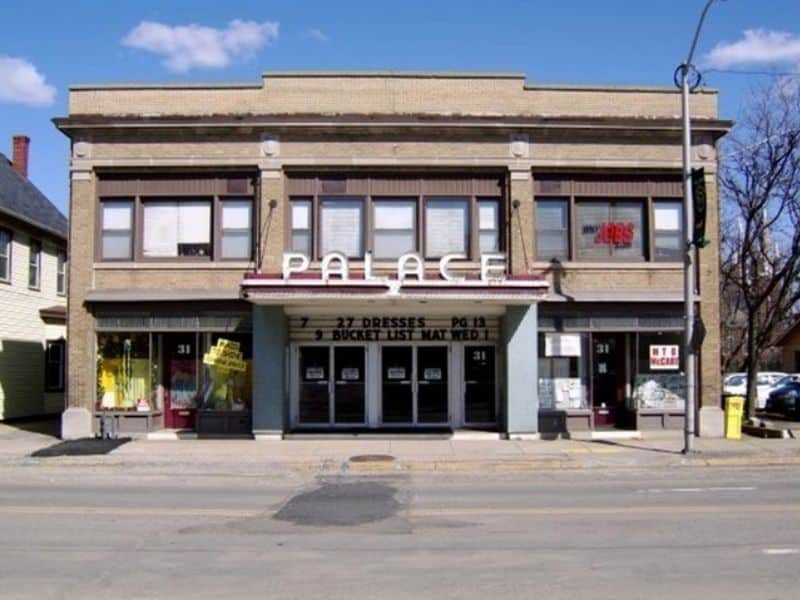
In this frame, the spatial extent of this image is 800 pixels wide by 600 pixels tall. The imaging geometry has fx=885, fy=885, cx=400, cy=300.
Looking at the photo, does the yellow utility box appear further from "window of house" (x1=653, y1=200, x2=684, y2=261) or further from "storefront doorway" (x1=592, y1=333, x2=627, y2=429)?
"window of house" (x1=653, y1=200, x2=684, y2=261)

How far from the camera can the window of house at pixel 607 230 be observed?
2209cm

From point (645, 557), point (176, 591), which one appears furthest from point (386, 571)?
point (645, 557)

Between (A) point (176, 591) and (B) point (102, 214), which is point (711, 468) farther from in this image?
(B) point (102, 214)

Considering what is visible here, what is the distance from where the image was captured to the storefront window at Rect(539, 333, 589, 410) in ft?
72.2

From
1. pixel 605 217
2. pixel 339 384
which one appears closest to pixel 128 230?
pixel 339 384

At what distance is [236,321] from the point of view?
70.7ft

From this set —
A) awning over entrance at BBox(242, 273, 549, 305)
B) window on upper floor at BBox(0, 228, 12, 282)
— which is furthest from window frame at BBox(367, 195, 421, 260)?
window on upper floor at BBox(0, 228, 12, 282)

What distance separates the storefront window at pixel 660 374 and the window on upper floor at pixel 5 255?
18.7 metres

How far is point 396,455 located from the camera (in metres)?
18.2

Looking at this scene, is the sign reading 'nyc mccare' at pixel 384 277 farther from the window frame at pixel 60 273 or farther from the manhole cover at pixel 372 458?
the window frame at pixel 60 273

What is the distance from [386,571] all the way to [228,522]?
3.37 m

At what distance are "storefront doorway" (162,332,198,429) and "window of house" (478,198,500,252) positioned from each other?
7637 millimetres

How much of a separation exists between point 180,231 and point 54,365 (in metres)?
11.8

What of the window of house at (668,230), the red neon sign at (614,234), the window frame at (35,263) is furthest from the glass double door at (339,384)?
the window frame at (35,263)
